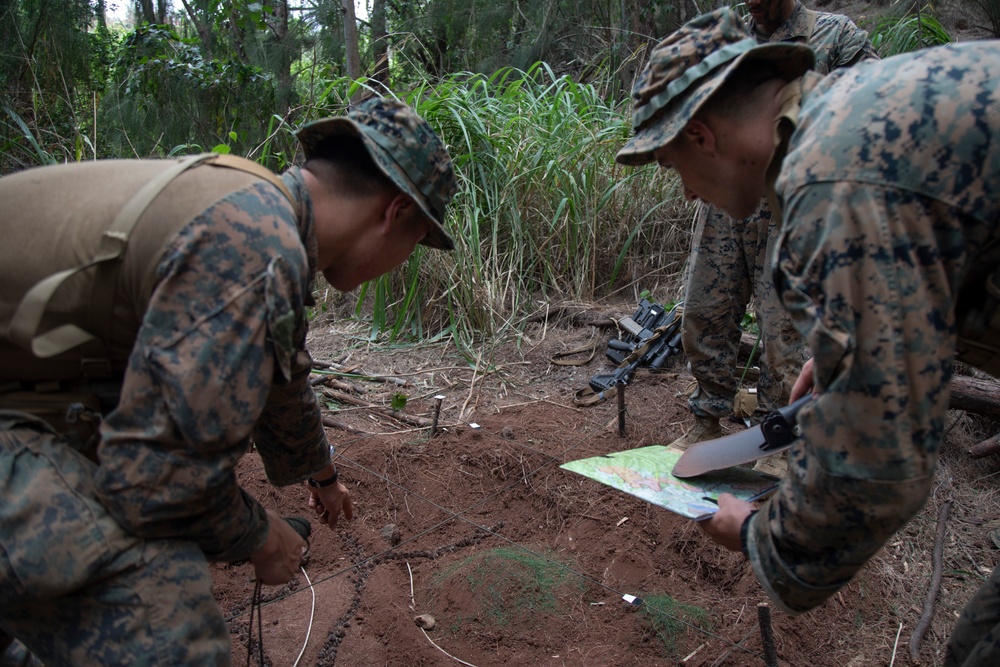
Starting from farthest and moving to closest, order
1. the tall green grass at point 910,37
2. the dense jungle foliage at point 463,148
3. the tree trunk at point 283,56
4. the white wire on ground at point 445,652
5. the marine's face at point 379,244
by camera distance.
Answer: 1. the tree trunk at point 283,56
2. the tall green grass at point 910,37
3. the dense jungle foliage at point 463,148
4. the white wire on ground at point 445,652
5. the marine's face at point 379,244

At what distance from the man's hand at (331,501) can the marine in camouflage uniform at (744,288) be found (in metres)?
1.56

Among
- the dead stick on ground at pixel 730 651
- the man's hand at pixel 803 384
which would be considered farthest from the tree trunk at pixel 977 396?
the man's hand at pixel 803 384

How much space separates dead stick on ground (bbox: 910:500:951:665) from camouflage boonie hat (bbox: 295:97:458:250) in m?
1.87

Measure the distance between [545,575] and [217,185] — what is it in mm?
1786

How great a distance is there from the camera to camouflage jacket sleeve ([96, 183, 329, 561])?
1179mm

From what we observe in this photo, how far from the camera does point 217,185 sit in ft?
4.17

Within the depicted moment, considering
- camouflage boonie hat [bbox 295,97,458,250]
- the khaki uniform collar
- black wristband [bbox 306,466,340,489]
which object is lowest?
black wristband [bbox 306,466,340,489]

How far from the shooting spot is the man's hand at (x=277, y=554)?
1541 mm

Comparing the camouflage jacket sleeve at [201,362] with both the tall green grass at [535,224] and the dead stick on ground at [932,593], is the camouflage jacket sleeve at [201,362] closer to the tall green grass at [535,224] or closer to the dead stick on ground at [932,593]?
the dead stick on ground at [932,593]

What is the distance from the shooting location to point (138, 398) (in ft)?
3.90

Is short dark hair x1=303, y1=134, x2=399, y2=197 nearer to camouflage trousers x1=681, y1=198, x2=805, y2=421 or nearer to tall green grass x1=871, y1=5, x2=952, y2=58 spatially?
camouflage trousers x1=681, y1=198, x2=805, y2=421

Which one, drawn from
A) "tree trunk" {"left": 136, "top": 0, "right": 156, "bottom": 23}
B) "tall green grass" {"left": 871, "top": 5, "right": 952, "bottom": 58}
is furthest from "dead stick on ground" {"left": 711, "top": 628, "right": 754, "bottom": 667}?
"tree trunk" {"left": 136, "top": 0, "right": 156, "bottom": 23}

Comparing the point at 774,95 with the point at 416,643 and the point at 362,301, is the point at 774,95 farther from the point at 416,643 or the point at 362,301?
the point at 362,301

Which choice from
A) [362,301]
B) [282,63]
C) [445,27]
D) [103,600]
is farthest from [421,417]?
[445,27]
